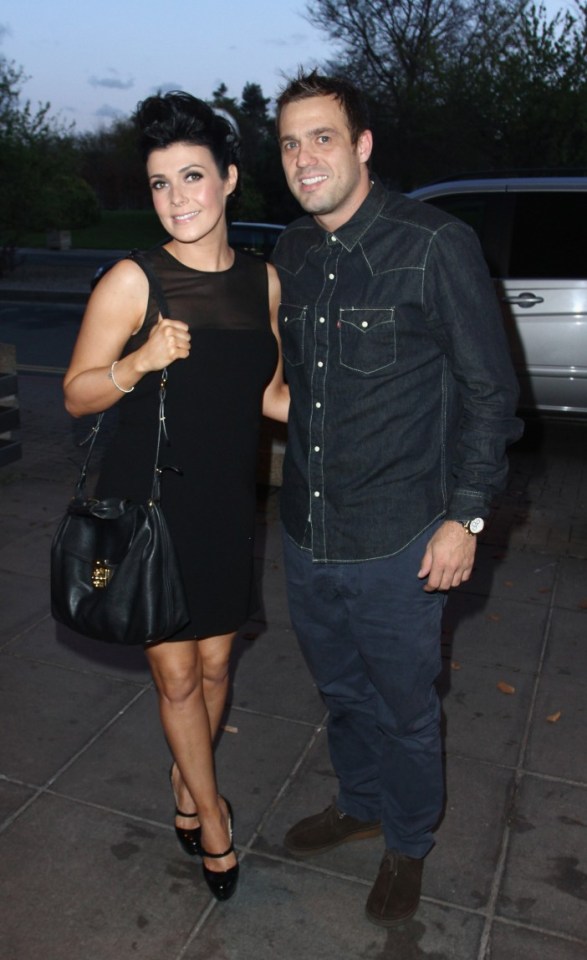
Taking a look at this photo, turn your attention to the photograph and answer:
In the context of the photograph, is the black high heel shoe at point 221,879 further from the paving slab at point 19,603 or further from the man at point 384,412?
the paving slab at point 19,603

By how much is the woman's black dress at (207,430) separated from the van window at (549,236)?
5.37 metres

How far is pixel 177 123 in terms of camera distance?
8.23 feet

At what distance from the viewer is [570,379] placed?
299 inches

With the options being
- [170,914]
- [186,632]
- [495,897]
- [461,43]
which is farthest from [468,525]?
[461,43]

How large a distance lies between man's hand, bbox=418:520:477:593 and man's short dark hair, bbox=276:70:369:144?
1046 millimetres

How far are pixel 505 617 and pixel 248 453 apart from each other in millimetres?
2603

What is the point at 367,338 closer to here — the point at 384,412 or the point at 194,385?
the point at 384,412

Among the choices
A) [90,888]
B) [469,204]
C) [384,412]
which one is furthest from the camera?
[469,204]

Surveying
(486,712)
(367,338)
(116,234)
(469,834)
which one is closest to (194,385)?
(367,338)

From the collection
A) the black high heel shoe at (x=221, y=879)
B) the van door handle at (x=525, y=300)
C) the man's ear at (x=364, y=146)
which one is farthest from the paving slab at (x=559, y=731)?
the van door handle at (x=525, y=300)

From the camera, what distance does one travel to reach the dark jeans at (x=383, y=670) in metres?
2.59

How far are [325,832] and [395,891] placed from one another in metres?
0.35

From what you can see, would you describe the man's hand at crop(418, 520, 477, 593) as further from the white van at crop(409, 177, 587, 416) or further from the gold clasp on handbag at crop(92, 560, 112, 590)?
the white van at crop(409, 177, 587, 416)

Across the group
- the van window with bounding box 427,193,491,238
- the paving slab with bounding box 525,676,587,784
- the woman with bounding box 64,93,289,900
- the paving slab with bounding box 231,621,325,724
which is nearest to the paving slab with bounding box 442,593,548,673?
the paving slab with bounding box 525,676,587,784
